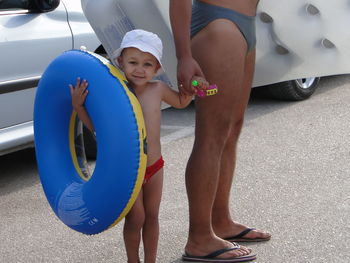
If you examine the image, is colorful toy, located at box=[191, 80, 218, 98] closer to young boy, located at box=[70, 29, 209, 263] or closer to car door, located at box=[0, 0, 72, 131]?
young boy, located at box=[70, 29, 209, 263]

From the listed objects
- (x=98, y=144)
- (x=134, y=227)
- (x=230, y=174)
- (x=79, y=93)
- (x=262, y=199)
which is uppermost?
(x=79, y=93)

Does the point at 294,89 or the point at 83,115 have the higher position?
the point at 83,115

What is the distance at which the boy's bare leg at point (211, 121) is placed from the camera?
353 centimetres

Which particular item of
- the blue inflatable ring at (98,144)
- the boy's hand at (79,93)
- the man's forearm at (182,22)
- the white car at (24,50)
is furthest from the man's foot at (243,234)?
the white car at (24,50)

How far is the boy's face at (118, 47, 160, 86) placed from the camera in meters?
3.27

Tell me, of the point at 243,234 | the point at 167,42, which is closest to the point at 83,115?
the point at 167,42

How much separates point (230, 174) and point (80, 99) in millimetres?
1066

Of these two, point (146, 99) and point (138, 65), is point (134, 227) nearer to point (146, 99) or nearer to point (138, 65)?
point (146, 99)

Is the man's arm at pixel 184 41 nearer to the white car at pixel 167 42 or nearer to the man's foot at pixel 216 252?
the white car at pixel 167 42

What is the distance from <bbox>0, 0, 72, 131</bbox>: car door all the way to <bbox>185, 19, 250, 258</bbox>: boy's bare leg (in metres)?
1.91

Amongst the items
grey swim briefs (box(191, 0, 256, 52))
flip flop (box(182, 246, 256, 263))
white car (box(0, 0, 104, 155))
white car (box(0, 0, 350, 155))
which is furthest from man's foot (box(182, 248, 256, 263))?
white car (box(0, 0, 104, 155))

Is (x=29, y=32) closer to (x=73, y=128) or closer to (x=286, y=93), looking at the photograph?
(x=73, y=128)

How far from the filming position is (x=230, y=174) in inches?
157

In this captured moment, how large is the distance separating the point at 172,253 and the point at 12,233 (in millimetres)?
1019
